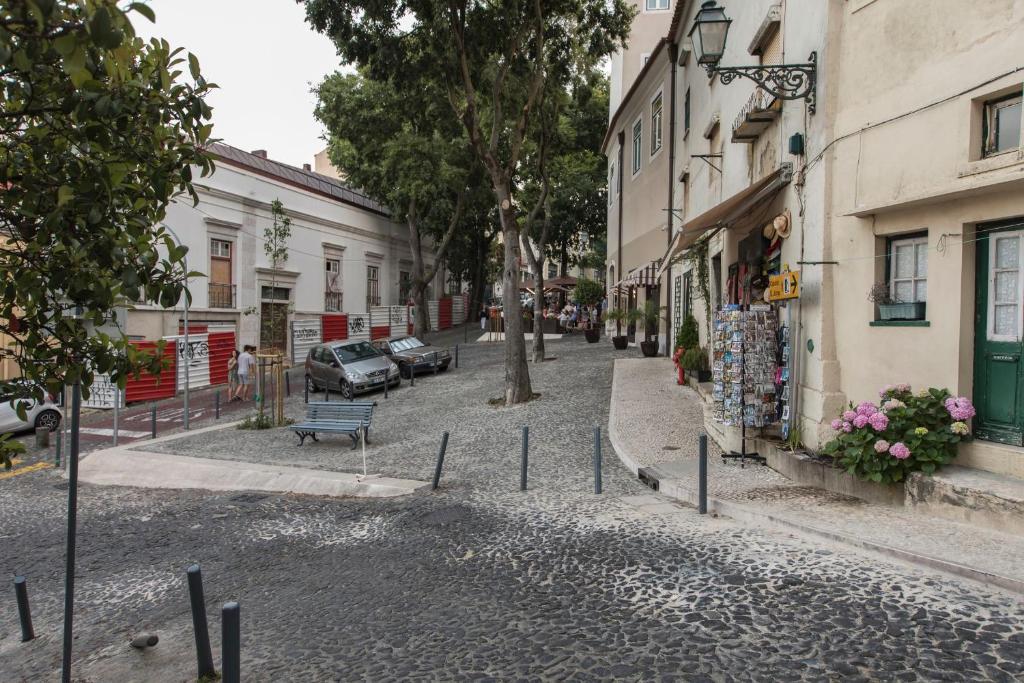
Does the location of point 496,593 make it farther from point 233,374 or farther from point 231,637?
point 233,374

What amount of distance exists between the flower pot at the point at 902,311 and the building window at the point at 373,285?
27.8 metres

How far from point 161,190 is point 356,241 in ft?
95.6

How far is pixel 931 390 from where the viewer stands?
6.45 m

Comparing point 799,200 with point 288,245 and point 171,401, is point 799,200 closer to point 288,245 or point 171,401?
point 171,401

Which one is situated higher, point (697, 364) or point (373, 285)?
point (373, 285)

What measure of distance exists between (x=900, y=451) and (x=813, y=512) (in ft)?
3.08

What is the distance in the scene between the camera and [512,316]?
575 inches

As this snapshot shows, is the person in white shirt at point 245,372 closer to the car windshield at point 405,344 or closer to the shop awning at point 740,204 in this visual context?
the car windshield at point 405,344

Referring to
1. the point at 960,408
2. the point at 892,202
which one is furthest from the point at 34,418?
the point at 960,408

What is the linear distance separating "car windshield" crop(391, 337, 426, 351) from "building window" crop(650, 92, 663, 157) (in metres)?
9.42

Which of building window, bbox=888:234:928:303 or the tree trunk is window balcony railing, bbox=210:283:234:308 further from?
building window, bbox=888:234:928:303

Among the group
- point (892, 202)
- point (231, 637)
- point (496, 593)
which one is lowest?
point (496, 593)

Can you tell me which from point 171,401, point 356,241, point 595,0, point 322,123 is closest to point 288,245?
point 356,241

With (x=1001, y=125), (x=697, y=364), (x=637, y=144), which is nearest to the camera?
(x=1001, y=125)
